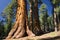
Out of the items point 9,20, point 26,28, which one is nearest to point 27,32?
point 26,28

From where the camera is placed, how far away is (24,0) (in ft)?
42.1

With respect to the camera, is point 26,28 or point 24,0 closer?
point 26,28

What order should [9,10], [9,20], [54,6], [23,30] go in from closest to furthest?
[23,30]
[54,6]
[9,10]
[9,20]

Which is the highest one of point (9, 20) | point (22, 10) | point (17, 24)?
point (22, 10)

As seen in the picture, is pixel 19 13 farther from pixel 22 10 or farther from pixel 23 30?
pixel 23 30

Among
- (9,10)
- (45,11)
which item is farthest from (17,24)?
(45,11)

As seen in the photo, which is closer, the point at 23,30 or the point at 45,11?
the point at 23,30

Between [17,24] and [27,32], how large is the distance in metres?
0.91

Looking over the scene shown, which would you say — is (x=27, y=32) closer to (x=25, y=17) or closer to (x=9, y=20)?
(x=25, y=17)

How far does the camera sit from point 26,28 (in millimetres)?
12023

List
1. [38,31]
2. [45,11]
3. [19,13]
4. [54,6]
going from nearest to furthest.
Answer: [19,13]
[38,31]
[54,6]
[45,11]

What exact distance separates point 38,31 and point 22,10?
3926 millimetres

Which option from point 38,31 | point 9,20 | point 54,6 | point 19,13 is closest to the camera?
point 19,13

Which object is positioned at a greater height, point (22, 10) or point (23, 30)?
point (22, 10)
